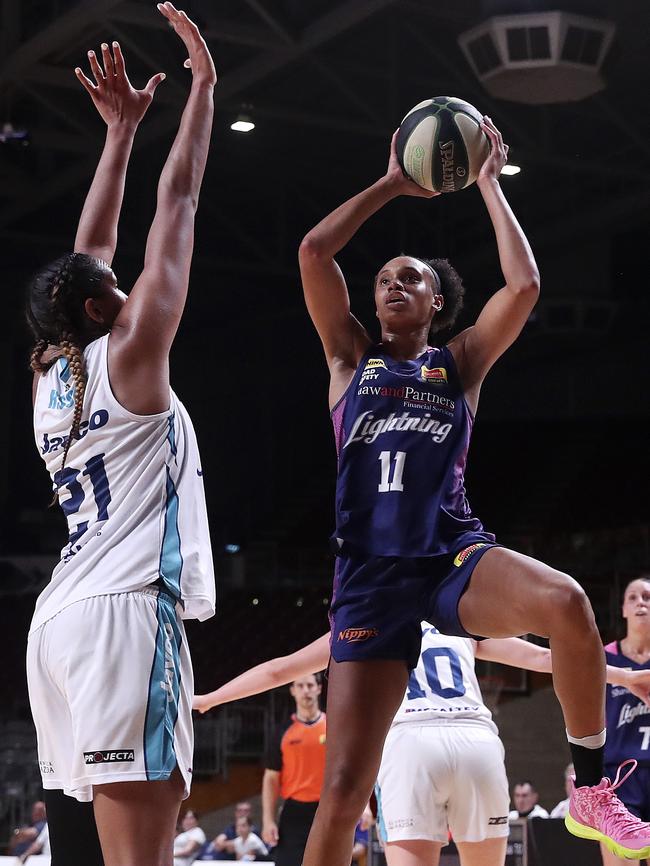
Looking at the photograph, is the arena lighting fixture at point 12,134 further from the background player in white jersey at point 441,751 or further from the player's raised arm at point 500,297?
the player's raised arm at point 500,297

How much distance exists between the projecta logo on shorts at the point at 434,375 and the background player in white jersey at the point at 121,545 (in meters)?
1.00

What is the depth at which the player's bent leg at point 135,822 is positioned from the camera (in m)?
2.58

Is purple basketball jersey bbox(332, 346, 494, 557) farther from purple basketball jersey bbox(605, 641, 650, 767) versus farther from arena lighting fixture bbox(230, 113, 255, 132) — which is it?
arena lighting fixture bbox(230, 113, 255, 132)

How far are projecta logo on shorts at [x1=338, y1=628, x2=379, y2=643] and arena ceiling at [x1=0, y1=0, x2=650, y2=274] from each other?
9481mm

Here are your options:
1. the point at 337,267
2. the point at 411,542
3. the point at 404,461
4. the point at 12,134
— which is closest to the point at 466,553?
the point at 411,542

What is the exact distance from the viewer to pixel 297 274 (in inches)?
710

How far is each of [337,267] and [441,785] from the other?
2317 millimetres

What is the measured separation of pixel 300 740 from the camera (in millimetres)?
8289

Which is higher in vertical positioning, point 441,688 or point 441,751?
point 441,688

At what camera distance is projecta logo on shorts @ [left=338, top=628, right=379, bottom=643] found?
11.6 feet

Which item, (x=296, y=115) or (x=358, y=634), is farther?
(x=296, y=115)

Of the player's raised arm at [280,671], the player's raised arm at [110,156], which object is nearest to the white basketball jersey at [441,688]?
the player's raised arm at [280,671]

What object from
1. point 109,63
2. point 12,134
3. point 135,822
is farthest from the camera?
point 12,134

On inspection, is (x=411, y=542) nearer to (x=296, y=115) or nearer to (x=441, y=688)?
(x=441, y=688)
